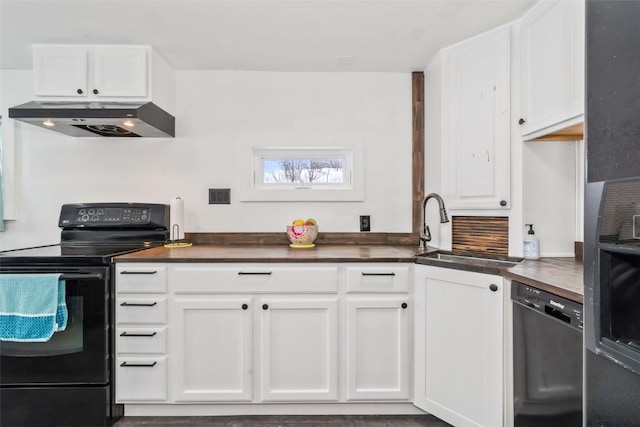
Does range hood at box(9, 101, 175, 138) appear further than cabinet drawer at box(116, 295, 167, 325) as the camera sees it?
Yes

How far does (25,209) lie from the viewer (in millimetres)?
2498

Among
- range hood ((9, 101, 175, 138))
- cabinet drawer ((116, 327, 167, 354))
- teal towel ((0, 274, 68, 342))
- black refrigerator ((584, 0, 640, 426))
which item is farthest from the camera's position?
range hood ((9, 101, 175, 138))

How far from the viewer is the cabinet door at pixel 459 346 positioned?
1575 mm

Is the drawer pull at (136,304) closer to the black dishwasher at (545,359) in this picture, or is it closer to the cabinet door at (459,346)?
the cabinet door at (459,346)

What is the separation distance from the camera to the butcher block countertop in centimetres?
132

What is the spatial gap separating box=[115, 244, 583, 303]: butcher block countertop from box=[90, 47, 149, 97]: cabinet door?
3.24 feet

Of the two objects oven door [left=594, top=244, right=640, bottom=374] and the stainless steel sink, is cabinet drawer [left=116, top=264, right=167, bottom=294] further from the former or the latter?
oven door [left=594, top=244, right=640, bottom=374]

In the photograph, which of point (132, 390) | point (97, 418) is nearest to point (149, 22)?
point (132, 390)

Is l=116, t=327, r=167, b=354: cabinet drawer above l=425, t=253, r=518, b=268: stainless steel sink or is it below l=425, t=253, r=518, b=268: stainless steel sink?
below

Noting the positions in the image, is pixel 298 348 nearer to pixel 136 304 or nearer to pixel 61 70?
pixel 136 304

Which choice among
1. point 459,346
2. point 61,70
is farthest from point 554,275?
point 61,70

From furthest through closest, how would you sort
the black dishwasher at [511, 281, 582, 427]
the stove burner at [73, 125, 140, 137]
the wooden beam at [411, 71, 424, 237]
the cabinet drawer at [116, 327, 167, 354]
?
the wooden beam at [411, 71, 424, 237] < the stove burner at [73, 125, 140, 137] < the cabinet drawer at [116, 327, 167, 354] < the black dishwasher at [511, 281, 582, 427]

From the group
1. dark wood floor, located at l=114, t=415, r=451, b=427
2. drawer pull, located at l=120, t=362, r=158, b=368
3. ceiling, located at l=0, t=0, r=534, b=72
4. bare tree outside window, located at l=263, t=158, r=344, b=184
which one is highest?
ceiling, located at l=0, t=0, r=534, b=72

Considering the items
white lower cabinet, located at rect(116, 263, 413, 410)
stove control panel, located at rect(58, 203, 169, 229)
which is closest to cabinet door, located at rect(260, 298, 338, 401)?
white lower cabinet, located at rect(116, 263, 413, 410)
